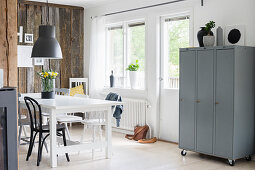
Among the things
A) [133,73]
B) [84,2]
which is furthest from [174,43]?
[84,2]

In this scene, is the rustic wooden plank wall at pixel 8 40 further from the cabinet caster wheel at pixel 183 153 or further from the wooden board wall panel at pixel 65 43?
the wooden board wall panel at pixel 65 43

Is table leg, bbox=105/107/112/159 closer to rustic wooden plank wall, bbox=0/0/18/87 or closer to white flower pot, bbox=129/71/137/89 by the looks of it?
white flower pot, bbox=129/71/137/89

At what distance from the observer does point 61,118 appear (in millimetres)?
5262

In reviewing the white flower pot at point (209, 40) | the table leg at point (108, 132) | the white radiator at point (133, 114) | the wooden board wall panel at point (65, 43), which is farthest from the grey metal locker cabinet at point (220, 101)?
the wooden board wall panel at point (65, 43)

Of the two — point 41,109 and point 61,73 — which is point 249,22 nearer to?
point 41,109

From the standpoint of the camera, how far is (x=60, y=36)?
24.2 feet

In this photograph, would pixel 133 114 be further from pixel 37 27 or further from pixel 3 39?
pixel 3 39

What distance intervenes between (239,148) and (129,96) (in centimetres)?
261

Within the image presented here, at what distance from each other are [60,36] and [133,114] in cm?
238

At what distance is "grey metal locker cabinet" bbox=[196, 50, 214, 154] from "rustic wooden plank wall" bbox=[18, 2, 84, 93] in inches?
140

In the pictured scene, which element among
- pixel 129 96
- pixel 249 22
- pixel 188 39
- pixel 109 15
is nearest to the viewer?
pixel 249 22

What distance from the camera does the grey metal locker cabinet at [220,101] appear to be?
4406 millimetres

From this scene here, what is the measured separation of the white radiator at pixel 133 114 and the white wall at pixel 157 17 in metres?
0.13

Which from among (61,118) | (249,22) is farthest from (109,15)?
(249,22)
